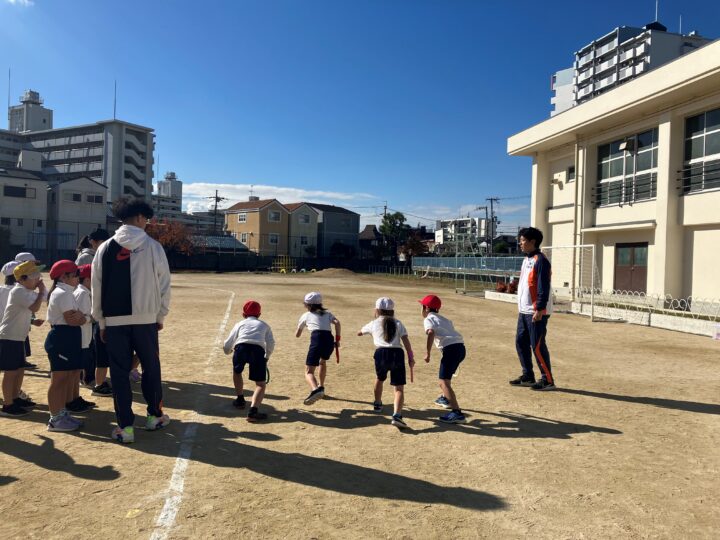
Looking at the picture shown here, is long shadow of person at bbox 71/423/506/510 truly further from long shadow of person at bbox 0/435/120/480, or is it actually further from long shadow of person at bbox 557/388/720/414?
long shadow of person at bbox 557/388/720/414

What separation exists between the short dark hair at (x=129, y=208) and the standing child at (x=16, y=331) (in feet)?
4.73

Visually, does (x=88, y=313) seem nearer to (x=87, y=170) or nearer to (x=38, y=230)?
(x=38, y=230)

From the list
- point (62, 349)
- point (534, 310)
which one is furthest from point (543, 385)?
point (62, 349)

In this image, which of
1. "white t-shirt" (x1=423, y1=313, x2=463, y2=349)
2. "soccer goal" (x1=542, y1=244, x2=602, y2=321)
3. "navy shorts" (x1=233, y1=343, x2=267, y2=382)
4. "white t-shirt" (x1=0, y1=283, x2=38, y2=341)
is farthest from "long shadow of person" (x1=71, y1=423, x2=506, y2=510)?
"soccer goal" (x1=542, y1=244, x2=602, y2=321)

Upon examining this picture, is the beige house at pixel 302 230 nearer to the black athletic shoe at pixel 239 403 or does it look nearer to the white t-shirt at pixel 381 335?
the black athletic shoe at pixel 239 403

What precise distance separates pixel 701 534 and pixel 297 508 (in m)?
2.44

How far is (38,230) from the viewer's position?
50.1 metres

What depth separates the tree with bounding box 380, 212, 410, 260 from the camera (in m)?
65.4

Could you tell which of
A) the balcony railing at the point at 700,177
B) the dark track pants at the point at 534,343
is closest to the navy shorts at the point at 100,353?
the dark track pants at the point at 534,343

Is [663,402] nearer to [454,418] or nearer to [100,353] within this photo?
[454,418]

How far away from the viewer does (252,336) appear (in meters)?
5.12

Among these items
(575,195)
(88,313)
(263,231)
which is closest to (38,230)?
(263,231)

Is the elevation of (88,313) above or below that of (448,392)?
above

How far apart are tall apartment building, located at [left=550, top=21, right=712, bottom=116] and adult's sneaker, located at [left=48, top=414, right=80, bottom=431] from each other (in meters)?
63.6
